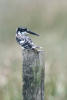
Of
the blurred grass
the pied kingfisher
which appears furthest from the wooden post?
the blurred grass

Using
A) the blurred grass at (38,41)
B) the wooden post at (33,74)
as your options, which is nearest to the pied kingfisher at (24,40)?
the wooden post at (33,74)

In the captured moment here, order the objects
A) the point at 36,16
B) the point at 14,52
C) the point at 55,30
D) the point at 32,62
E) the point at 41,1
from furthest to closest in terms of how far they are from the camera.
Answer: the point at 41,1 < the point at 36,16 < the point at 55,30 < the point at 14,52 < the point at 32,62

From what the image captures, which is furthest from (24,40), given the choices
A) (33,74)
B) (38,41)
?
(38,41)

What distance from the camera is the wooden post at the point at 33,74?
5.37m

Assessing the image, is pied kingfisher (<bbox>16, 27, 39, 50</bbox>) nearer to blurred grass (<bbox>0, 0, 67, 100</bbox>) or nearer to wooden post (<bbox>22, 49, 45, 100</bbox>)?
wooden post (<bbox>22, 49, 45, 100</bbox>)

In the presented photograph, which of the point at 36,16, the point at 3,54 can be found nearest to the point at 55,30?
the point at 36,16

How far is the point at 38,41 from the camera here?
12500mm

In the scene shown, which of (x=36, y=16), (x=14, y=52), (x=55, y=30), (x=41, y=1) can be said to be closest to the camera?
(x=14, y=52)

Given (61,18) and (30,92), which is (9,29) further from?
(30,92)

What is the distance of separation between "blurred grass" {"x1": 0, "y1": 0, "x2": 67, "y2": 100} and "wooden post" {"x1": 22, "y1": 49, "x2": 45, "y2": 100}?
1252 millimetres

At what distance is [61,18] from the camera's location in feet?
50.1

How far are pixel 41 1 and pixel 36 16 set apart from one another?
4.59 feet

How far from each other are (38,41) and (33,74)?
7087 mm

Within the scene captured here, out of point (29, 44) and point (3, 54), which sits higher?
point (29, 44)
